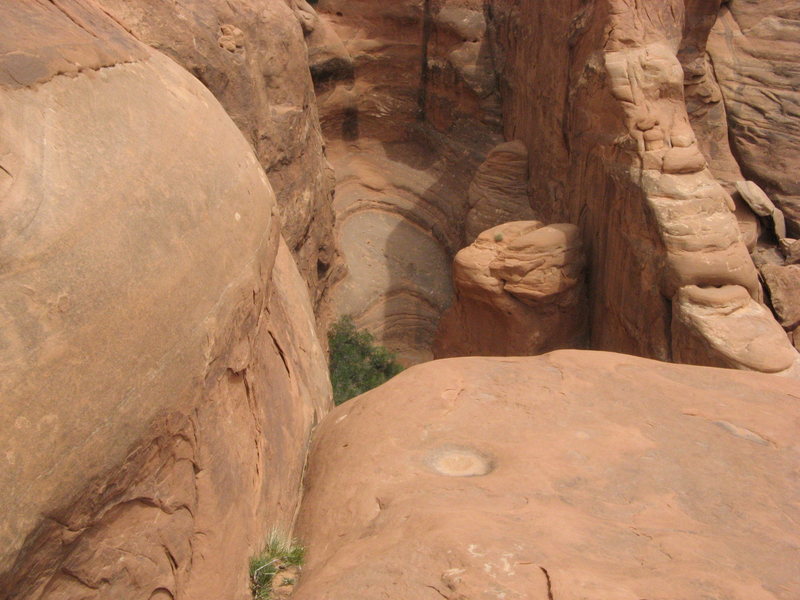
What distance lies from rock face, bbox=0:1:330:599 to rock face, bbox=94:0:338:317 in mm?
2254

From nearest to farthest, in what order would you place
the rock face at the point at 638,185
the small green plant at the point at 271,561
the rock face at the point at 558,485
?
the rock face at the point at 558,485, the small green plant at the point at 271,561, the rock face at the point at 638,185

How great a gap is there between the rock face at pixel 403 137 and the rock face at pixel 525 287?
210cm

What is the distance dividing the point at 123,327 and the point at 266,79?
4.45 m

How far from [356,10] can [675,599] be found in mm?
9547

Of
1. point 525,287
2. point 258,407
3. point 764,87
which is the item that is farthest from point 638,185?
point 764,87

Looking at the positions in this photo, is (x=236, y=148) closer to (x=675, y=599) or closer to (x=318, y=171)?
(x=675, y=599)

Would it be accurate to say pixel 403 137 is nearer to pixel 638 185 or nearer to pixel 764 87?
pixel 764 87

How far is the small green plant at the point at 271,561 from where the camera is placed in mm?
2244

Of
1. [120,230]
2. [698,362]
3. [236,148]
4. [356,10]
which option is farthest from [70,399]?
[356,10]

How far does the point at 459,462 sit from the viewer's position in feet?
8.14

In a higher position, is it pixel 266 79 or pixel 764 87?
pixel 266 79

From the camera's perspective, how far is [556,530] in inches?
82.0

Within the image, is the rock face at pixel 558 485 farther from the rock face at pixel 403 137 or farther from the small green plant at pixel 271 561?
the rock face at pixel 403 137

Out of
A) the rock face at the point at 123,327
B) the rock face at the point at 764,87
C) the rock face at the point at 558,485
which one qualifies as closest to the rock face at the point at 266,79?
the rock face at the point at 123,327
